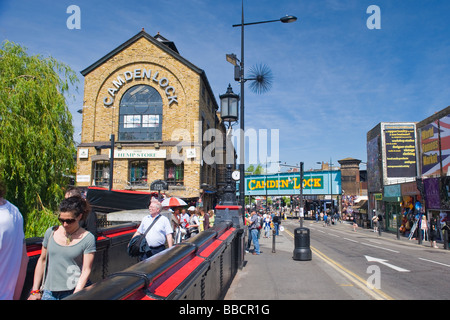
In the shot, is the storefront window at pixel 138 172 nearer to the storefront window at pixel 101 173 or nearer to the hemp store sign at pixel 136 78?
the storefront window at pixel 101 173

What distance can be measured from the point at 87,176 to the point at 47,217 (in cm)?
1856

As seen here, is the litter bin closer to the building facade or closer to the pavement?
the pavement

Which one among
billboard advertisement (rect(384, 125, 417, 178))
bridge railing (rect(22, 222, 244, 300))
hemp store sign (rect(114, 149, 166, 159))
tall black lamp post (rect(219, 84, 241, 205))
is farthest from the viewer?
billboard advertisement (rect(384, 125, 417, 178))

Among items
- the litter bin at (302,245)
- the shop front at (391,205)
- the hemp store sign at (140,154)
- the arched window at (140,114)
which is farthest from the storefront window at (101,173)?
the shop front at (391,205)

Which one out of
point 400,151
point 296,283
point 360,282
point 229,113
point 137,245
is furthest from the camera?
point 400,151

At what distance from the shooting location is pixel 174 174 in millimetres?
26672

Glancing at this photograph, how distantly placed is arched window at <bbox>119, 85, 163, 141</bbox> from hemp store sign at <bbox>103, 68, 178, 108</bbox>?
73 cm

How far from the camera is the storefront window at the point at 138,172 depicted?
26.7 meters

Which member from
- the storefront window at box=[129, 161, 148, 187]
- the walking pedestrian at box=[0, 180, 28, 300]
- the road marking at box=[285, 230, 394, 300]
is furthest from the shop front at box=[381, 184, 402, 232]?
the walking pedestrian at box=[0, 180, 28, 300]

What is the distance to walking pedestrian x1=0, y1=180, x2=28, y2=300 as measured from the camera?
2.56 metres

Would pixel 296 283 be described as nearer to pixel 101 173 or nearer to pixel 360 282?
pixel 360 282

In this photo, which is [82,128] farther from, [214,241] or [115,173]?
[214,241]

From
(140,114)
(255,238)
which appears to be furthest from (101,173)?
(255,238)

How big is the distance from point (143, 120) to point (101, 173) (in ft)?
18.1
